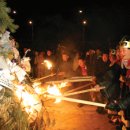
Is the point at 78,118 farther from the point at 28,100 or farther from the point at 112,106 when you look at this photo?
the point at 28,100

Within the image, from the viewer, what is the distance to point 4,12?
12.2 feet

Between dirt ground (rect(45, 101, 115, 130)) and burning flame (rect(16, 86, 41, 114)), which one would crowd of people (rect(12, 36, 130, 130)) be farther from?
burning flame (rect(16, 86, 41, 114))

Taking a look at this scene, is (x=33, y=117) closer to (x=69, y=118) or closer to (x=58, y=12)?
(x=69, y=118)

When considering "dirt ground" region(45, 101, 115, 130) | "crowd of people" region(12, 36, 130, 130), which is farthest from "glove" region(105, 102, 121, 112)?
"dirt ground" region(45, 101, 115, 130)

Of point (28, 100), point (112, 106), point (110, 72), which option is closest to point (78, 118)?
point (110, 72)

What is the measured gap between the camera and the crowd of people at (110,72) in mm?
6929

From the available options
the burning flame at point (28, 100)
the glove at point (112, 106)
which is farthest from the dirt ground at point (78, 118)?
the burning flame at point (28, 100)

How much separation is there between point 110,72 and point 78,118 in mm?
1549

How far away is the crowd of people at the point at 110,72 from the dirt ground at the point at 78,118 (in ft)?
0.94

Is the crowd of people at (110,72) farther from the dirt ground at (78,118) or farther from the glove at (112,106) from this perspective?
the dirt ground at (78,118)

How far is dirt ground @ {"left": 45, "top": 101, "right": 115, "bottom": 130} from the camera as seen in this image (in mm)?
7996

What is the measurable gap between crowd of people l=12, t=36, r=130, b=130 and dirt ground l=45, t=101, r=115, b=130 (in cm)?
29

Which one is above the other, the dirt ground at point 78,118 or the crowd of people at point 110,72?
the crowd of people at point 110,72

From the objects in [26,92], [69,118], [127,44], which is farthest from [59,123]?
[26,92]
